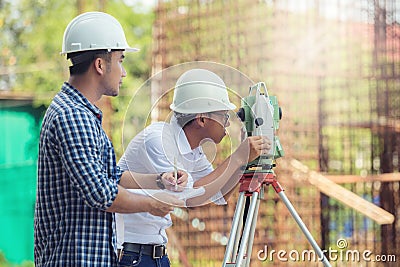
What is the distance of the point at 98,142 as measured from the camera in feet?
6.82

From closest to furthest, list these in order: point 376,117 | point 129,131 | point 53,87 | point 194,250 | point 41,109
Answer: point 129,131, point 376,117, point 194,250, point 41,109, point 53,87

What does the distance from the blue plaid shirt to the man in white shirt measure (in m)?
0.29

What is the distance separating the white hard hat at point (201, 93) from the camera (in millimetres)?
2434

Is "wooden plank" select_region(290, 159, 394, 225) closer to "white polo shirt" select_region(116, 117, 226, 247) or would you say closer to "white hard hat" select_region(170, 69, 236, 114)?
"white polo shirt" select_region(116, 117, 226, 247)

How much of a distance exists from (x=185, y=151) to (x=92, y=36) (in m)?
0.53

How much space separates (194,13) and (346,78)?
118cm

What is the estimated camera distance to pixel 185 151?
8.21ft

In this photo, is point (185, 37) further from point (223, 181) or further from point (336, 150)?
point (223, 181)

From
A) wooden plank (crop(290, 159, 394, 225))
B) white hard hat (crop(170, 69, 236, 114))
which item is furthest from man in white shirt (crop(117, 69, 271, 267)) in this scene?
wooden plank (crop(290, 159, 394, 225))

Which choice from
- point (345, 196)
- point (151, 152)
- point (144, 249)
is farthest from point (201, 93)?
point (345, 196)

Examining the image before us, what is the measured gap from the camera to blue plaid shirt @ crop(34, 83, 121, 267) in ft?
6.59

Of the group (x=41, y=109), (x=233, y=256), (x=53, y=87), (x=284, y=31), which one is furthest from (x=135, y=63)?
(x=233, y=256)

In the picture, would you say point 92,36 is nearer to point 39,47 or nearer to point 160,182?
point 160,182

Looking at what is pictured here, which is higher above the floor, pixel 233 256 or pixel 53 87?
pixel 53 87
